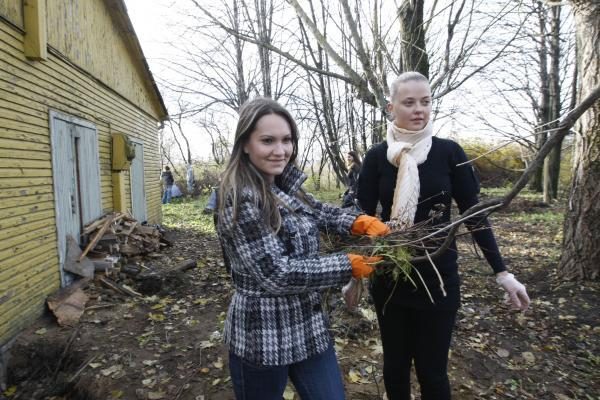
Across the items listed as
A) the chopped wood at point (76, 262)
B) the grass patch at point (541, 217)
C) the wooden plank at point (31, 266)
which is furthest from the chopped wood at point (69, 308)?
the grass patch at point (541, 217)

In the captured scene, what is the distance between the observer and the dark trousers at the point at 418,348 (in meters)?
1.98

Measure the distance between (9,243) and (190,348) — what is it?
2.42 metres

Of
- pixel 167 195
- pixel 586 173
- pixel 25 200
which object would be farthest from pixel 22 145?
pixel 167 195

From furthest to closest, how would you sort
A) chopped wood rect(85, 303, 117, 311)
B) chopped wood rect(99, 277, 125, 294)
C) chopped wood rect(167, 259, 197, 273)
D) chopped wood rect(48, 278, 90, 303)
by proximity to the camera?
chopped wood rect(167, 259, 197, 273) → chopped wood rect(99, 277, 125, 294) → chopped wood rect(85, 303, 117, 311) → chopped wood rect(48, 278, 90, 303)

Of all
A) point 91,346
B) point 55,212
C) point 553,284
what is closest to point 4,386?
point 91,346

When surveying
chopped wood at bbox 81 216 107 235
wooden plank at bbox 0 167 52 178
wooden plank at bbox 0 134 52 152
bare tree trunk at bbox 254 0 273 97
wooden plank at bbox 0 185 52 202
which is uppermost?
bare tree trunk at bbox 254 0 273 97

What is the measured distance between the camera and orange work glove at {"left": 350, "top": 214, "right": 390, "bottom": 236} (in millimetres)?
1917

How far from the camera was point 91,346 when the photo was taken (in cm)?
424

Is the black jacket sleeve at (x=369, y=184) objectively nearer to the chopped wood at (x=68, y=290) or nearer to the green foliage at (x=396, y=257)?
the green foliage at (x=396, y=257)

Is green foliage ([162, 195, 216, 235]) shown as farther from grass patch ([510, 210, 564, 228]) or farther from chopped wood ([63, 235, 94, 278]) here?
grass patch ([510, 210, 564, 228])

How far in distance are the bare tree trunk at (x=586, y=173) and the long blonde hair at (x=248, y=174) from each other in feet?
14.0

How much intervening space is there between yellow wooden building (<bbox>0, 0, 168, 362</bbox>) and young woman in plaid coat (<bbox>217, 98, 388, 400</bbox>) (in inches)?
156

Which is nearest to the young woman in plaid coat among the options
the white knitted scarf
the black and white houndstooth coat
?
the black and white houndstooth coat

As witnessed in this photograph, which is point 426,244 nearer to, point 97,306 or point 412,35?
point 97,306
